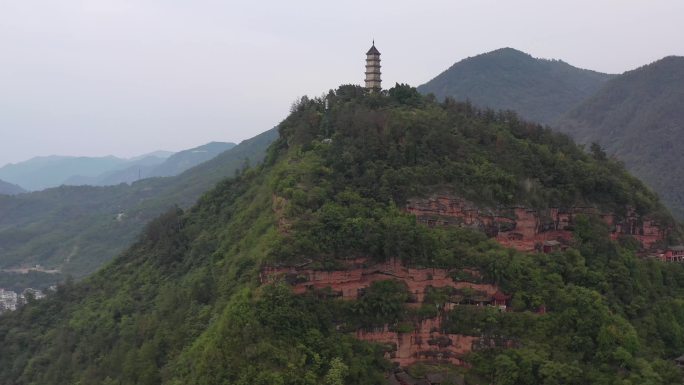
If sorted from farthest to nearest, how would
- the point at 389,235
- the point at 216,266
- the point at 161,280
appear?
the point at 161,280
the point at 216,266
the point at 389,235

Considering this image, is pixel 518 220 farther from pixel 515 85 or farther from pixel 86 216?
pixel 515 85

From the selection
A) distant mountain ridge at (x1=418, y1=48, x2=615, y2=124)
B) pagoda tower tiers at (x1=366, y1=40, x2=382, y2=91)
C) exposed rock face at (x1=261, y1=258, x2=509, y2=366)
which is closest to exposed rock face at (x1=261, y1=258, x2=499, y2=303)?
exposed rock face at (x1=261, y1=258, x2=509, y2=366)

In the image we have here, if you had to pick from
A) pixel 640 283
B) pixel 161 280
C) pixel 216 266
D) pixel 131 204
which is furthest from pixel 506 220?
pixel 131 204

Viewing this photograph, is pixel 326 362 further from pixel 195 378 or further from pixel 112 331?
pixel 112 331

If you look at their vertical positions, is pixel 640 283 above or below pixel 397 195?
below

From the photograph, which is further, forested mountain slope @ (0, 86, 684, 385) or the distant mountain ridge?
the distant mountain ridge

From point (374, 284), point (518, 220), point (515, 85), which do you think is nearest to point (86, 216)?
point (515, 85)

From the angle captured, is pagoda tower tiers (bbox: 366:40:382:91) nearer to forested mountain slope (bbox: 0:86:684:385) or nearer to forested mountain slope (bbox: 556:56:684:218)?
forested mountain slope (bbox: 0:86:684:385)
